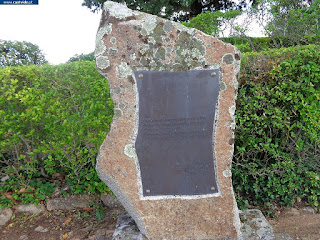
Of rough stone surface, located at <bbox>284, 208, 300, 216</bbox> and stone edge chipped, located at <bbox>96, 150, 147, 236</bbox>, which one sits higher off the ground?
stone edge chipped, located at <bbox>96, 150, 147, 236</bbox>

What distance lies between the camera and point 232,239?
2.09 metres

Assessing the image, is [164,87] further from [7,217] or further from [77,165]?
[7,217]

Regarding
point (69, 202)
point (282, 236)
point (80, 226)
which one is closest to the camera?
point (282, 236)

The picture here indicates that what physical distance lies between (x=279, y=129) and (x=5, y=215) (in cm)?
346

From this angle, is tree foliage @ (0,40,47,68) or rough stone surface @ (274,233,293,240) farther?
tree foliage @ (0,40,47,68)

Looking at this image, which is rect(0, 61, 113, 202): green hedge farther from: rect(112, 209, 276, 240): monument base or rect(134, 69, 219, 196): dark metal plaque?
rect(134, 69, 219, 196): dark metal plaque

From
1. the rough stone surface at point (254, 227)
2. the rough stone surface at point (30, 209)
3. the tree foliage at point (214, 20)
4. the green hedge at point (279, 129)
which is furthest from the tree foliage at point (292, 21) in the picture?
the rough stone surface at point (30, 209)

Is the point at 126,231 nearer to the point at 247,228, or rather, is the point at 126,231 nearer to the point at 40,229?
the point at 247,228

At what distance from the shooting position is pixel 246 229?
2166mm

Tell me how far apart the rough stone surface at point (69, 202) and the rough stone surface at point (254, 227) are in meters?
1.92

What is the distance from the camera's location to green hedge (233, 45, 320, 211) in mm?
2693

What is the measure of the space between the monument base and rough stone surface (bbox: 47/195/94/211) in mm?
998

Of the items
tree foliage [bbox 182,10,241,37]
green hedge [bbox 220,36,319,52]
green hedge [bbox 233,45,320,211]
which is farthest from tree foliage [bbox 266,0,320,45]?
green hedge [bbox 233,45,320,211]

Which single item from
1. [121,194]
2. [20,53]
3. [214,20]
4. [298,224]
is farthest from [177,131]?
[20,53]
